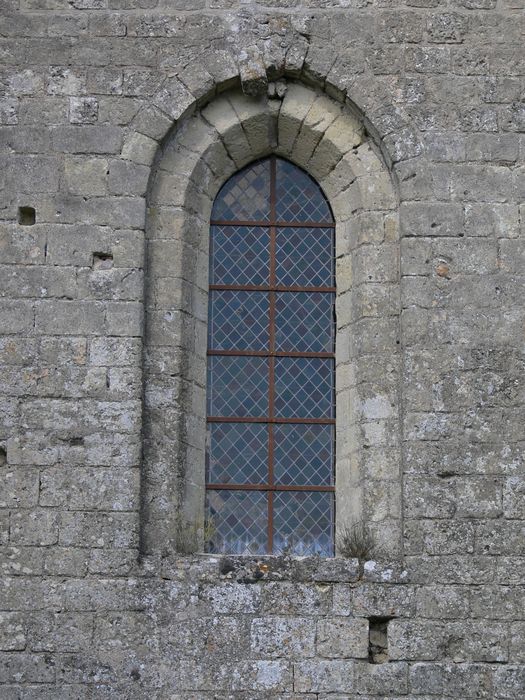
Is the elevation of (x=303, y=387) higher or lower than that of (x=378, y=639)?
higher

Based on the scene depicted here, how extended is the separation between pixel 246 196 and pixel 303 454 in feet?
5.75

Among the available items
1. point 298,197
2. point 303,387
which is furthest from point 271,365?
point 298,197

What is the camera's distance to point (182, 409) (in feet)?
30.4

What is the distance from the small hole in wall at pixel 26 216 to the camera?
9.34 metres

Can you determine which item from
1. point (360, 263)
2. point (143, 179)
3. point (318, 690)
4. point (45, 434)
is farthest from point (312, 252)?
point (318, 690)

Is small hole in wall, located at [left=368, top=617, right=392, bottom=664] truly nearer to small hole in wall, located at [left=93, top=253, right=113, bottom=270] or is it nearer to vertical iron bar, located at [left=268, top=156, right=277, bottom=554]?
vertical iron bar, located at [left=268, top=156, right=277, bottom=554]

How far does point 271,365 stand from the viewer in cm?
957

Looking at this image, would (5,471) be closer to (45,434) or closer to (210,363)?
(45,434)

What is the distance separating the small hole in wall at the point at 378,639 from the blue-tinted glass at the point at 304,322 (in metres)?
1.80

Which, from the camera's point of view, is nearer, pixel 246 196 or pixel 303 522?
pixel 303 522

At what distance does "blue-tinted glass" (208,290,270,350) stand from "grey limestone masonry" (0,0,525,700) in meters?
0.14

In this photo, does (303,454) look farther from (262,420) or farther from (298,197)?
(298,197)

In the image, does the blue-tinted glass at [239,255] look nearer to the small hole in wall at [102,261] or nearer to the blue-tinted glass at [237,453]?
the small hole in wall at [102,261]

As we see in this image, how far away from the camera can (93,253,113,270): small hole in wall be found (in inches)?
364
